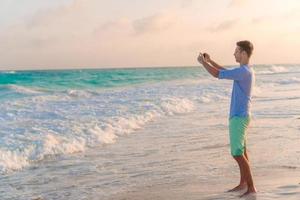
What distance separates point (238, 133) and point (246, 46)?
3.09ft

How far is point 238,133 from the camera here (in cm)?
582

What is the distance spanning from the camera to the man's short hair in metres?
5.74

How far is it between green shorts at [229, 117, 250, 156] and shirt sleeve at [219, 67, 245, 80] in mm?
468

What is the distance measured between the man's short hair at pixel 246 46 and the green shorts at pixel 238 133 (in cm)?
71

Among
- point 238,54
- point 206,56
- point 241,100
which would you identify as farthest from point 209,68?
point 241,100

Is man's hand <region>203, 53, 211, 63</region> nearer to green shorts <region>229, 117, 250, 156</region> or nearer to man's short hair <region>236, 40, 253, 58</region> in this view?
man's short hair <region>236, 40, 253, 58</region>

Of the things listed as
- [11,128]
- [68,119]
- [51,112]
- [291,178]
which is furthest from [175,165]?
[51,112]

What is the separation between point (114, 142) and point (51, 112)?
19.6ft

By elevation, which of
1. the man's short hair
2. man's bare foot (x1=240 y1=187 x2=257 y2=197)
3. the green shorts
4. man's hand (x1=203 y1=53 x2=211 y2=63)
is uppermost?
the man's short hair

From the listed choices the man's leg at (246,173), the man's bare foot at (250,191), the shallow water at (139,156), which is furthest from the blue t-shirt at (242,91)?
the shallow water at (139,156)

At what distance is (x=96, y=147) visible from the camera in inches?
415

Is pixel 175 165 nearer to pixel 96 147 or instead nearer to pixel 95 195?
pixel 95 195

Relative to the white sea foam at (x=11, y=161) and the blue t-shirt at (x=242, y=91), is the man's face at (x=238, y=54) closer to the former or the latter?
the blue t-shirt at (x=242, y=91)

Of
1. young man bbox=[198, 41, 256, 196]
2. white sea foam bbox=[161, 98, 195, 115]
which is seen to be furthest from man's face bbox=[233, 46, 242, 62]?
white sea foam bbox=[161, 98, 195, 115]
